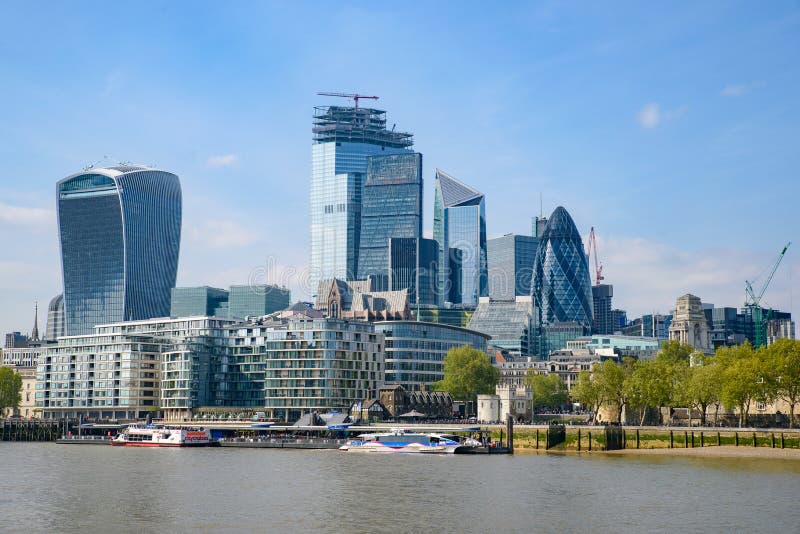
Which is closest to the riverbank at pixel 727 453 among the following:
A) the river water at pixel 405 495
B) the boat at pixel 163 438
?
the river water at pixel 405 495

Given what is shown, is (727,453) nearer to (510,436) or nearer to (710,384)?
(710,384)

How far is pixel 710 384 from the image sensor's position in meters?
167

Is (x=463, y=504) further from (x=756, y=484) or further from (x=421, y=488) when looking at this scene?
(x=756, y=484)

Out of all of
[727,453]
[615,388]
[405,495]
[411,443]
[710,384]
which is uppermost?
[710,384]

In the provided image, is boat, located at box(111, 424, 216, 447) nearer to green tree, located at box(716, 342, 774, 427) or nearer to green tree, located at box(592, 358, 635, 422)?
green tree, located at box(592, 358, 635, 422)

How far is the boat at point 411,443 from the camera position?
162 m

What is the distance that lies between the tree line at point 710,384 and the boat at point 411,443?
28.3 meters

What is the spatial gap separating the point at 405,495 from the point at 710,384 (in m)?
81.2

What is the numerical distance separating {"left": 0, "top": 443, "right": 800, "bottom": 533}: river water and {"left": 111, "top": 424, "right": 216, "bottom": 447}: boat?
44.8 meters

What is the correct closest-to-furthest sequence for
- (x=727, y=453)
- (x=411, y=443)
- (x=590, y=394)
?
(x=727, y=453)
(x=411, y=443)
(x=590, y=394)

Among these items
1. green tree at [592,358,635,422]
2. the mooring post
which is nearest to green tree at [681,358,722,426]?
green tree at [592,358,635,422]

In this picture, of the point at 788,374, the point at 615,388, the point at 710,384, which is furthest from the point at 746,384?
the point at 615,388

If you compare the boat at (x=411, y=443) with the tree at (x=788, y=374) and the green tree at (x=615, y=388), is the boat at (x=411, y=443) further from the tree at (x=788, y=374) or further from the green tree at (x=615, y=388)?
the tree at (x=788, y=374)

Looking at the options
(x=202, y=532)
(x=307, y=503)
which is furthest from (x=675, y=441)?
(x=202, y=532)
